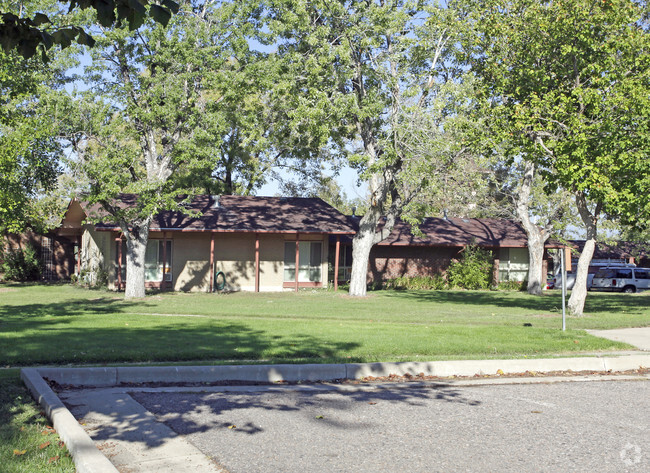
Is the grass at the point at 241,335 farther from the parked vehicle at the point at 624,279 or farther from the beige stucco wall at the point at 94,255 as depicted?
the parked vehicle at the point at 624,279

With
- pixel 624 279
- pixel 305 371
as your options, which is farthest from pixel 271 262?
pixel 305 371

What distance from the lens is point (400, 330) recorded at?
52.4ft

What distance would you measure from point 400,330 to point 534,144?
8617mm

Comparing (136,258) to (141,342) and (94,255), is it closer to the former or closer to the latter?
(94,255)

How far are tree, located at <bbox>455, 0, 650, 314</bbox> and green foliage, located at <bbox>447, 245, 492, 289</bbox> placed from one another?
15.8m

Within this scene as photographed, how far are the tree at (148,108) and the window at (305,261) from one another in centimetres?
890

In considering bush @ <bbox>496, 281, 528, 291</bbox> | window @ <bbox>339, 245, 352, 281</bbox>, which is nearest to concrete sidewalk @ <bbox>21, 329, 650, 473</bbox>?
window @ <bbox>339, 245, 352, 281</bbox>

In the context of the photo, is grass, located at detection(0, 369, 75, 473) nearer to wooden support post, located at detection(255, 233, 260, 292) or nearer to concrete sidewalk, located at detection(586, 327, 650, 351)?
concrete sidewalk, located at detection(586, 327, 650, 351)

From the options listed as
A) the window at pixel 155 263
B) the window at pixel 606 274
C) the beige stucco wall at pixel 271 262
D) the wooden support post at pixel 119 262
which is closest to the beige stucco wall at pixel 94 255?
the wooden support post at pixel 119 262

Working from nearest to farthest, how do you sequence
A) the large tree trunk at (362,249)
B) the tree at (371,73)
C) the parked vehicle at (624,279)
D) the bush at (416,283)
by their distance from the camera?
the tree at (371,73)
the large tree trunk at (362,249)
the bush at (416,283)
the parked vehicle at (624,279)

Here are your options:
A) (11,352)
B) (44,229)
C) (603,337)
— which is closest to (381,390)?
(11,352)

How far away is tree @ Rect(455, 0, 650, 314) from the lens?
19578mm

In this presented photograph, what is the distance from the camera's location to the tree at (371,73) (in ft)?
87.8

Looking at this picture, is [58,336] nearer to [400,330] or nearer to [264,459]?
[400,330]
